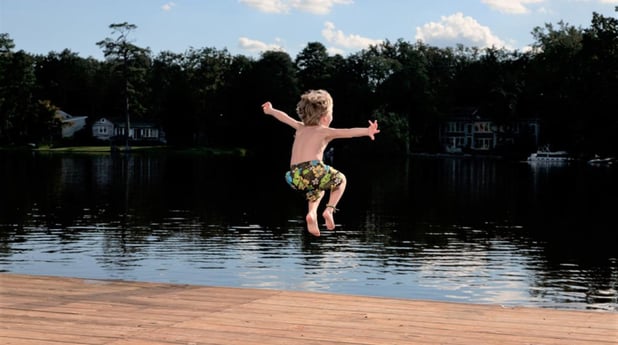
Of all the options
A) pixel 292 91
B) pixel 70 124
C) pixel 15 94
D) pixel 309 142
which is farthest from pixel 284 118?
pixel 70 124

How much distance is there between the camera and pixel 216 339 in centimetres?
572

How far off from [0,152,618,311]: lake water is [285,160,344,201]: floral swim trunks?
9.38 metres

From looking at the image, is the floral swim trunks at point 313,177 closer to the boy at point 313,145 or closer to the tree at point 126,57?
the boy at point 313,145

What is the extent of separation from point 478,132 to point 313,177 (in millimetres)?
106318

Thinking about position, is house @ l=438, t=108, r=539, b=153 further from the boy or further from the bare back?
the bare back

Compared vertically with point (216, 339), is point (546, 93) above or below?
above

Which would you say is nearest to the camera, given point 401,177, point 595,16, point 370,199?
point 370,199

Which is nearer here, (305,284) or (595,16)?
(305,284)

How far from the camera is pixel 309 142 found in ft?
20.6

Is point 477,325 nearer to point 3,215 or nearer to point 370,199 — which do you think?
point 3,215

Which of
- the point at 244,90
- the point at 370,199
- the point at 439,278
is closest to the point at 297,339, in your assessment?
the point at 439,278

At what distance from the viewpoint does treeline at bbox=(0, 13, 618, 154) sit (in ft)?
312

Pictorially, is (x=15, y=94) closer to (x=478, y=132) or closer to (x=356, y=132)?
(x=478, y=132)

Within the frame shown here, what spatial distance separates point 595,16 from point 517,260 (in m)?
66.1
